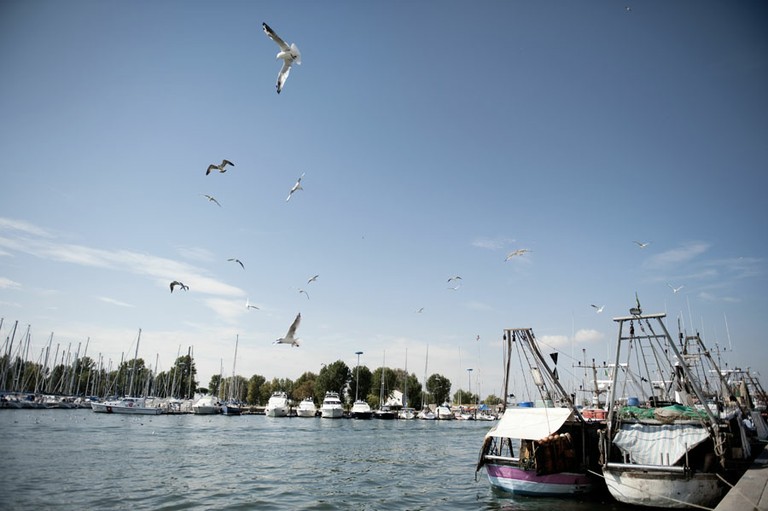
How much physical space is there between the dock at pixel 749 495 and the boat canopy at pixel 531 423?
6247 millimetres

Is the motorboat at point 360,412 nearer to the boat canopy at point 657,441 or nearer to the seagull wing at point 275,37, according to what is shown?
the boat canopy at point 657,441

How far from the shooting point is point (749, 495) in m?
11.5

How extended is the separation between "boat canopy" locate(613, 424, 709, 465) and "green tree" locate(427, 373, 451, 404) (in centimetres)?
12590

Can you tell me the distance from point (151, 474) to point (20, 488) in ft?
19.6

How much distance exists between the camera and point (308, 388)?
132750 millimetres

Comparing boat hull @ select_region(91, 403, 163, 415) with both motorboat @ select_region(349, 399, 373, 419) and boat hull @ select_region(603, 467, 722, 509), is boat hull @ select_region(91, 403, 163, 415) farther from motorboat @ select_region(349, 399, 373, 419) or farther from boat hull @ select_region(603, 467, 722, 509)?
boat hull @ select_region(603, 467, 722, 509)

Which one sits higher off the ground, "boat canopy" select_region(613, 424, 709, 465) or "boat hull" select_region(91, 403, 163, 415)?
"boat canopy" select_region(613, 424, 709, 465)

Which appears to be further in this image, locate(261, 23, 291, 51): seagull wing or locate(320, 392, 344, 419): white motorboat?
locate(320, 392, 344, 419): white motorboat

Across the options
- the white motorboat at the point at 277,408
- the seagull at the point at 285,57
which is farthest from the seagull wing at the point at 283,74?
the white motorboat at the point at 277,408

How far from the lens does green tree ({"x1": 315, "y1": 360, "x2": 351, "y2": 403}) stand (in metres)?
117

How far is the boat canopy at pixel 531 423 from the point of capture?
18438 mm

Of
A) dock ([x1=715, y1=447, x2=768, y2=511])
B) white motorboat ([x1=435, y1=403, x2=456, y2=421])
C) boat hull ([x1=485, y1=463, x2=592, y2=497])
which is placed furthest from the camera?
white motorboat ([x1=435, y1=403, x2=456, y2=421])

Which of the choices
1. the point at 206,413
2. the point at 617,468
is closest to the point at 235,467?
the point at 617,468

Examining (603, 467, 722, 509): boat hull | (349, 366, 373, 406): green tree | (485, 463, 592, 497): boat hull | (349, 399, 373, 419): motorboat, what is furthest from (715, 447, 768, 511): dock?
(349, 366, 373, 406): green tree
